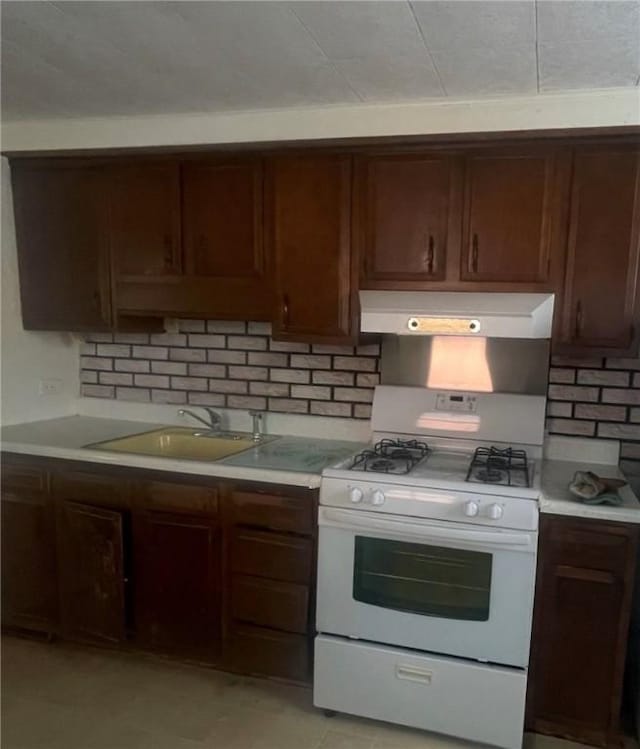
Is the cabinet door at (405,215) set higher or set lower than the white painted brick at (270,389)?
higher

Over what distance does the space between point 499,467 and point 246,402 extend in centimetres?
130

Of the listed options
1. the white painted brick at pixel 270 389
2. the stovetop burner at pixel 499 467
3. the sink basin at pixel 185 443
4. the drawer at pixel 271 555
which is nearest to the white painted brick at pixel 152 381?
the sink basin at pixel 185 443

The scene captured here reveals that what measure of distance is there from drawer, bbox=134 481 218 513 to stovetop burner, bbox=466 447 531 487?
104cm

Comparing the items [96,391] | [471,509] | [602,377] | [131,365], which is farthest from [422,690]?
[96,391]

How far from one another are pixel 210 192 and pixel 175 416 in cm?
118

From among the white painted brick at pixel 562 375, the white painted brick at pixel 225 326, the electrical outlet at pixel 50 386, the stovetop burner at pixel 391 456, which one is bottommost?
the stovetop burner at pixel 391 456

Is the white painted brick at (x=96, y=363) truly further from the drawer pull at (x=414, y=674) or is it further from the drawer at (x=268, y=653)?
the drawer pull at (x=414, y=674)

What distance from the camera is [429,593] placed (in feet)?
7.56

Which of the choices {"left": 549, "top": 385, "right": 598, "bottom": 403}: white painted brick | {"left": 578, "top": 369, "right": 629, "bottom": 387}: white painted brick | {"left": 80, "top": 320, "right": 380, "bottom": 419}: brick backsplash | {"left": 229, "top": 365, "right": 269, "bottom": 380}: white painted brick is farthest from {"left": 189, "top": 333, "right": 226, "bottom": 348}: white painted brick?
{"left": 578, "top": 369, "right": 629, "bottom": 387}: white painted brick

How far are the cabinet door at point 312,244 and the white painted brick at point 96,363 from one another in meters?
1.22

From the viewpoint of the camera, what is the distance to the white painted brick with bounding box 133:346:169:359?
3338mm

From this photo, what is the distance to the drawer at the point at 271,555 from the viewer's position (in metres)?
2.48

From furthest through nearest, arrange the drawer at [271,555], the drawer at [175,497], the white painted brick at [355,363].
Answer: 1. the white painted brick at [355,363]
2. the drawer at [175,497]
3. the drawer at [271,555]

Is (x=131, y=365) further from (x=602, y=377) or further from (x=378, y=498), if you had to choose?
(x=602, y=377)
